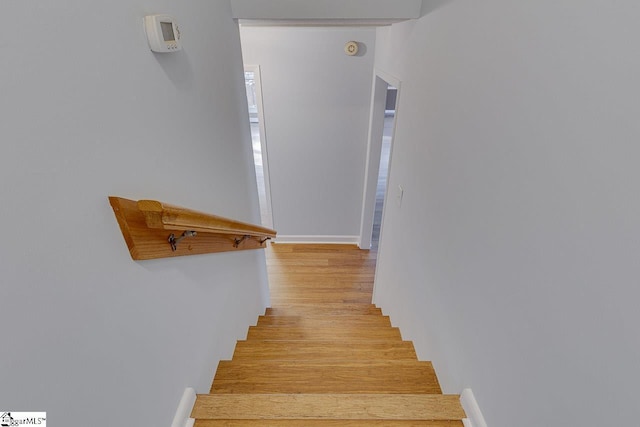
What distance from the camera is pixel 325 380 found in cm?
143

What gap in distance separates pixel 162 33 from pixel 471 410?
5.22 ft

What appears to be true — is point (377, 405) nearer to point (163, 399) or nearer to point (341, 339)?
point (163, 399)

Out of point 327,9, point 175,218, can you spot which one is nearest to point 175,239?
point 175,218

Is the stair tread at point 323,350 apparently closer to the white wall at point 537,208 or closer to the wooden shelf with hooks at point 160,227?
the white wall at point 537,208

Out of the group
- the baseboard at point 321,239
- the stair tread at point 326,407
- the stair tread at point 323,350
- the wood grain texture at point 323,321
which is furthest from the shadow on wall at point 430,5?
the baseboard at point 321,239

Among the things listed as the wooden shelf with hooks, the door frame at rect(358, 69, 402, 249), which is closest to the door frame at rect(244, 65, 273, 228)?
the door frame at rect(358, 69, 402, 249)

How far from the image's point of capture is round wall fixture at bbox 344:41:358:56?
306 centimetres

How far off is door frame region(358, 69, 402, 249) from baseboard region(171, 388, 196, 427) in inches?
75.8

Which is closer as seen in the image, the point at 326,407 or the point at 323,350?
the point at 326,407

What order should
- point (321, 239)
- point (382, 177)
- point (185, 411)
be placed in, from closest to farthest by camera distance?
point (185, 411)
point (321, 239)
point (382, 177)

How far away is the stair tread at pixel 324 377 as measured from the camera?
139 centimetres

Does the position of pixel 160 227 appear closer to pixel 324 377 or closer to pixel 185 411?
pixel 185 411

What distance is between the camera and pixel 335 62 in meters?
3.19

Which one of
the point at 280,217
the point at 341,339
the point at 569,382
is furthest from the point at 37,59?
the point at 280,217
